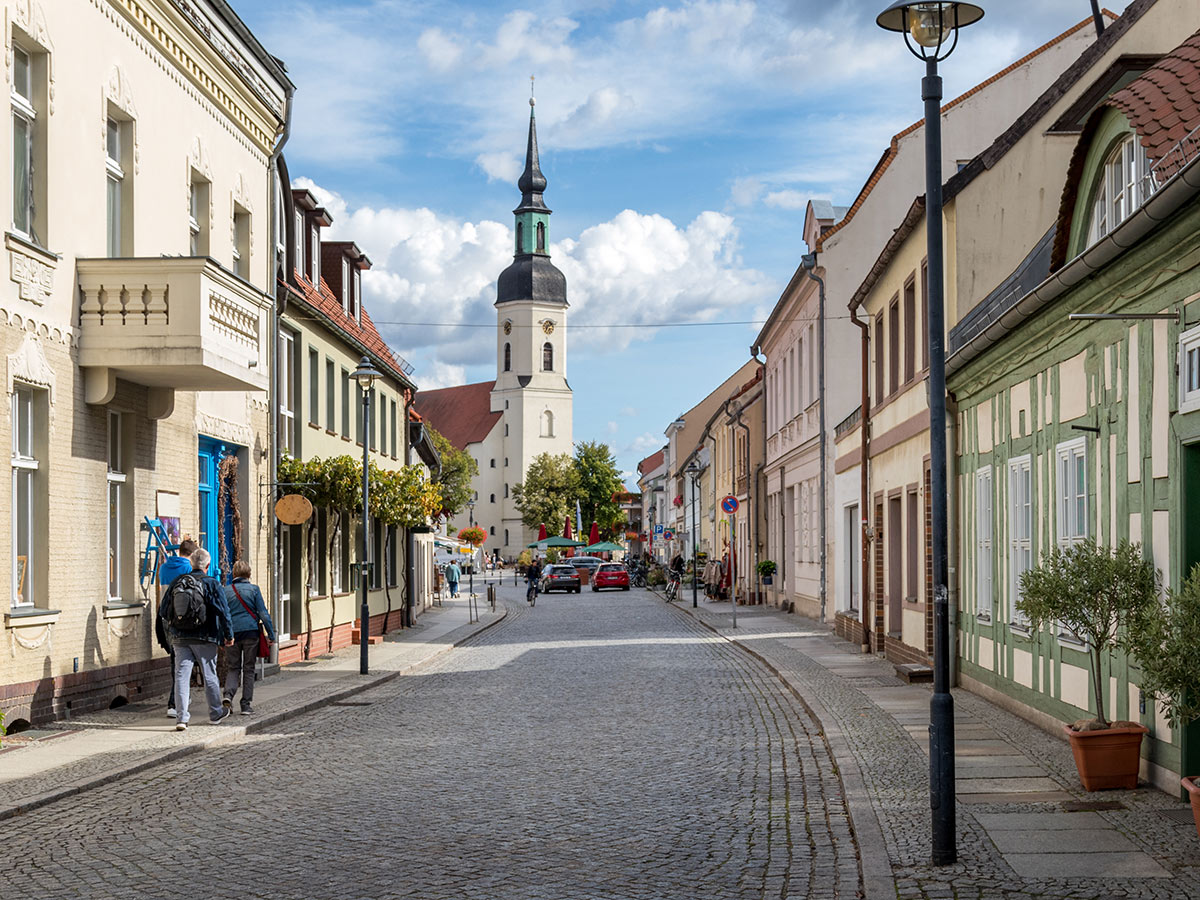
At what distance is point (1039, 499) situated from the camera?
13.6 m

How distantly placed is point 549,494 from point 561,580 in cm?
5909

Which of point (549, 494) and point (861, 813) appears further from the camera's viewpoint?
point (549, 494)

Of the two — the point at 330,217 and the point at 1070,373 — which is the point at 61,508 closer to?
the point at 1070,373

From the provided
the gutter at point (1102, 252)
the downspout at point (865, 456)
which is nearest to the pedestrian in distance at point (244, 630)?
the gutter at point (1102, 252)

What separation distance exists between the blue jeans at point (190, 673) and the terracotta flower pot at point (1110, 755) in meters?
8.55

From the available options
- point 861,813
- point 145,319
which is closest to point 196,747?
point 145,319

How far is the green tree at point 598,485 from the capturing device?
412 ft

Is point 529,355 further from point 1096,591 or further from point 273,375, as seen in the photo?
point 1096,591

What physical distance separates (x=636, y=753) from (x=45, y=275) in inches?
290

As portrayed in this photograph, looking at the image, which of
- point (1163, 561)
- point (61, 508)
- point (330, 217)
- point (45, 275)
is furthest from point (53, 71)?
point (330, 217)

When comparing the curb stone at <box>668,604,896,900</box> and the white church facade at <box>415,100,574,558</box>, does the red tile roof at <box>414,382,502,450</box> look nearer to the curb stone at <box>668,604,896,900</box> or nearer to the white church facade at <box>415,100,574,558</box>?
the white church facade at <box>415,100,574,558</box>

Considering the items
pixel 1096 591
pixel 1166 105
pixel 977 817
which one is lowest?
pixel 977 817

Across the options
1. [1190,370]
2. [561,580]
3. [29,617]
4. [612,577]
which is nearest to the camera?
[1190,370]

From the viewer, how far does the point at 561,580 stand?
216 feet
